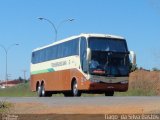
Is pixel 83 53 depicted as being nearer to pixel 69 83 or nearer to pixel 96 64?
pixel 96 64

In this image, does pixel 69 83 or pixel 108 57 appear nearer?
pixel 108 57

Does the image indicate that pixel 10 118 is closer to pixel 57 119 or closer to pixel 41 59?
pixel 57 119

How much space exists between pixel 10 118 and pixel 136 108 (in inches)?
159

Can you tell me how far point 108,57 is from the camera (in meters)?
31.7

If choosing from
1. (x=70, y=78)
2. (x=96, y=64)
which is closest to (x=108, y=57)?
(x=96, y=64)

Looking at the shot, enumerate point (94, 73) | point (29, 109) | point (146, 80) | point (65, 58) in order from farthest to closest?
point (146, 80) < point (65, 58) < point (94, 73) < point (29, 109)

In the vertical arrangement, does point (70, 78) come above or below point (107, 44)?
below

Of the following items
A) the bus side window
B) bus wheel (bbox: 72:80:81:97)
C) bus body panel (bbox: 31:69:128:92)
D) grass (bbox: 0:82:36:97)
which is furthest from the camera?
grass (bbox: 0:82:36:97)

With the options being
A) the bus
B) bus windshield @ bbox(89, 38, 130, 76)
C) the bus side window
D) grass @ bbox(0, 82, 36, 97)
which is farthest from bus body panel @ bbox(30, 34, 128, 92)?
grass @ bbox(0, 82, 36, 97)

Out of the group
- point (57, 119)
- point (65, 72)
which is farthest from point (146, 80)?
point (57, 119)

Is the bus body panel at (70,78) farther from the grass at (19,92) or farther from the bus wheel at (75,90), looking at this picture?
the grass at (19,92)

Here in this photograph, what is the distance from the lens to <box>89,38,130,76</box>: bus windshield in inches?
1238

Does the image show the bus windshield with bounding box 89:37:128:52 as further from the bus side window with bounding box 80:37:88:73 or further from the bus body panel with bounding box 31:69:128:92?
the bus body panel with bounding box 31:69:128:92

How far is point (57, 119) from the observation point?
13.3 metres
